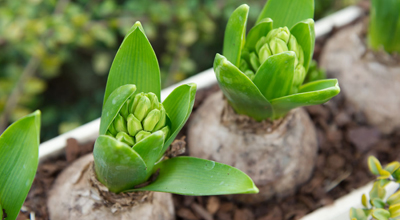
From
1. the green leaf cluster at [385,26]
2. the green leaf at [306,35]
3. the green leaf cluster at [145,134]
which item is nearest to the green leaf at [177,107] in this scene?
the green leaf cluster at [145,134]

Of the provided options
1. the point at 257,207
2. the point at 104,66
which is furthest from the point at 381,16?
the point at 104,66

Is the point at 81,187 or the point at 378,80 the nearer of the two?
the point at 81,187

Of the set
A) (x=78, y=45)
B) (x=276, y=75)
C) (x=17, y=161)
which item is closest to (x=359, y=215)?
(x=276, y=75)

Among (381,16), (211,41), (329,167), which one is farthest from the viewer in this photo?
(211,41)

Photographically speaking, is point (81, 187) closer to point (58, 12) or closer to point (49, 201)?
point (49, 201)

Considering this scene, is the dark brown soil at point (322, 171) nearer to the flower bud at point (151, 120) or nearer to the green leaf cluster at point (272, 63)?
the green leaf cluster at point (272, 63)

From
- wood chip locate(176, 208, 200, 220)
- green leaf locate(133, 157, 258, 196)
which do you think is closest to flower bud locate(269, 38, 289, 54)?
green leaf locate(133, 157, 258, 196)
